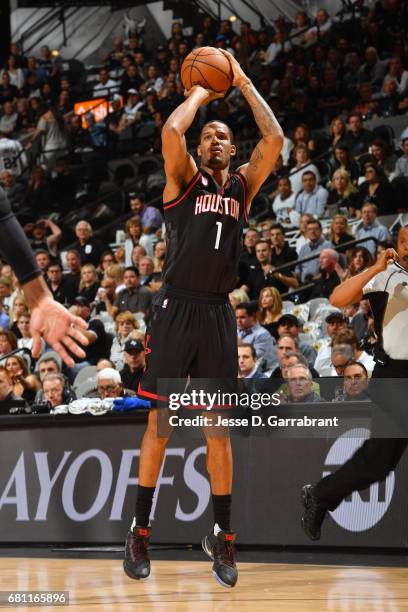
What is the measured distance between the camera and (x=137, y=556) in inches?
221

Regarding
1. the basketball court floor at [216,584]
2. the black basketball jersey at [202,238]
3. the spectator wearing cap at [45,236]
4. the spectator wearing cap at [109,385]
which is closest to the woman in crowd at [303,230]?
the spectator wearing cap at [109,385]

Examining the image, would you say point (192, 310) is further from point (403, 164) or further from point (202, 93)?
point (403, 164)

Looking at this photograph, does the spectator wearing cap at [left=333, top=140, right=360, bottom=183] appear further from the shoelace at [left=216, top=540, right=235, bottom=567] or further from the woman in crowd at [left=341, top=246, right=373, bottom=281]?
the shoelace at [left=216, top=540, right=235, bottom=567]

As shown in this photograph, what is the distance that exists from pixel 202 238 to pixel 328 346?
4621mm

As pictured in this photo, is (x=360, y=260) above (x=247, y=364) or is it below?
above

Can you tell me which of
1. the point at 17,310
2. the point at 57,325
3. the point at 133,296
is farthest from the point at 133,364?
the point at 57,325

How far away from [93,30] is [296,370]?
19413mm

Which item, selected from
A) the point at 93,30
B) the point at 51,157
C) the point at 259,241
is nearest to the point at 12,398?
the point at 259,241

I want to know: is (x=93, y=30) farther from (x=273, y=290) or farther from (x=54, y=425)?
(x=54, y=425)

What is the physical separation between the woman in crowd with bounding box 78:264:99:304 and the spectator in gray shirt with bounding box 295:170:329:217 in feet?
9.63

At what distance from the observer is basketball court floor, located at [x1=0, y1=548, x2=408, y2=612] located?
496 centimetres

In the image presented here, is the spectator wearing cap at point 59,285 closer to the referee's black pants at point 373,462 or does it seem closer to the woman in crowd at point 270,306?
the woman in crowd at point 270,306

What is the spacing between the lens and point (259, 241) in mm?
12555

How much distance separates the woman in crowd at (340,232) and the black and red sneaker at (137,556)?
22.7 ft
